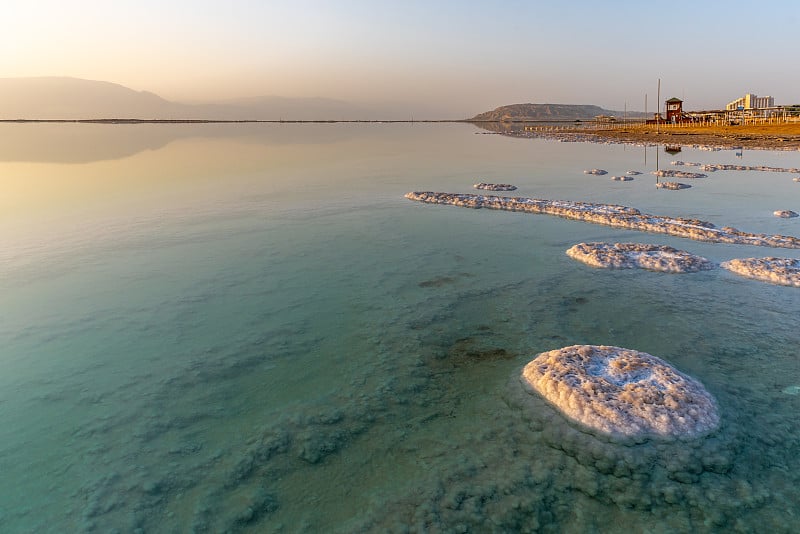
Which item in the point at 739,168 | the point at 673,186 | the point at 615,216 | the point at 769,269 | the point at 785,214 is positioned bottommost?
the point at 769,269

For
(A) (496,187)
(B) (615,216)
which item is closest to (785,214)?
(B) (615,216)

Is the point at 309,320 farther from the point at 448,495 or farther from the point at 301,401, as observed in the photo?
the point at 448,495

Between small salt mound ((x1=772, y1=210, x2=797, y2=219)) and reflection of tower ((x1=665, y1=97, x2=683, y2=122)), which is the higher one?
reflection of tower ((x1=665, y1=97, x2=683, y2=122))

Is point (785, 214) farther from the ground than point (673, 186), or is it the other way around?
point (673, 186)

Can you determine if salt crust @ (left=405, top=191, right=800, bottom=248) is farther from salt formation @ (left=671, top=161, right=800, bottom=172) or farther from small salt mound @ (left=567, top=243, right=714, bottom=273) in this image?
salt formation @ (left=671, top=161, right=800, bottom=172)

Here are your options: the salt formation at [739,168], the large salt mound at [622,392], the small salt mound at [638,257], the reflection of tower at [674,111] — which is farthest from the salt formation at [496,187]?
the reflection of tower at [674,111]

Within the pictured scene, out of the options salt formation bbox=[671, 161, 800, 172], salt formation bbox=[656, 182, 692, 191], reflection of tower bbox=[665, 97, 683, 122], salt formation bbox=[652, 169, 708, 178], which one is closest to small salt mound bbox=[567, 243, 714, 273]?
salt formation bbox=[656, 182, 692, 191]

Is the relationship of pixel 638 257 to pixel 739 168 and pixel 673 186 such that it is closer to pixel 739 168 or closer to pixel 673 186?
pixel 673 186
